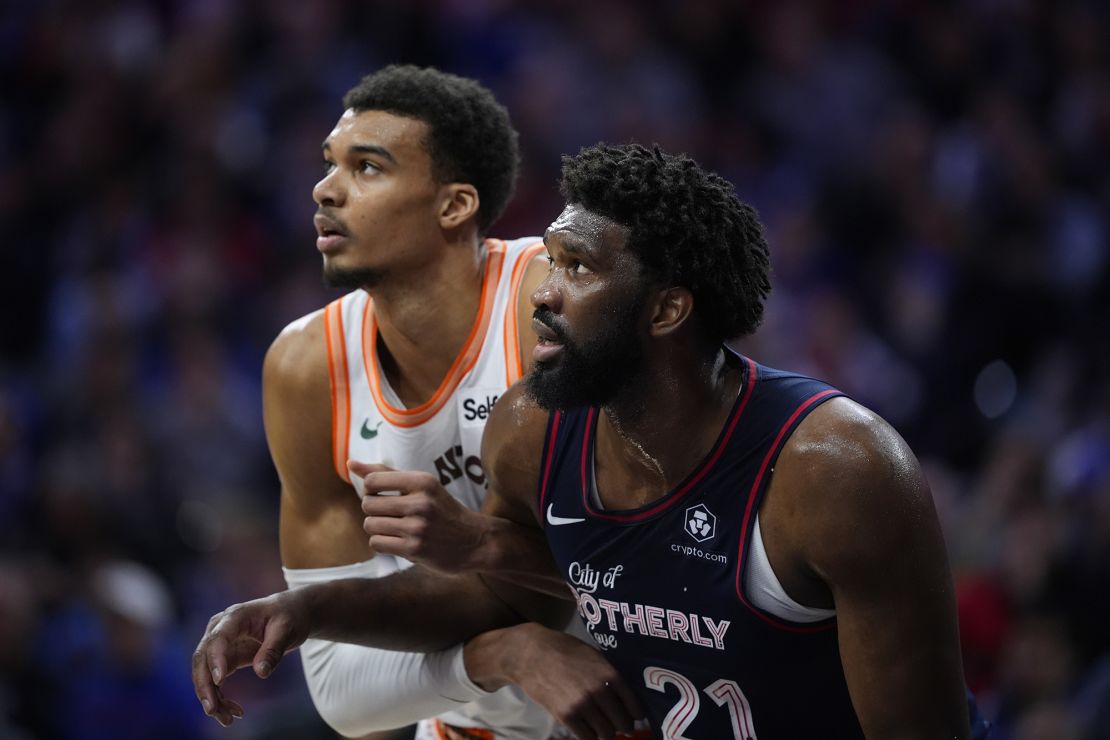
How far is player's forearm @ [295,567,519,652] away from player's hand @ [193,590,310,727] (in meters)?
0.08

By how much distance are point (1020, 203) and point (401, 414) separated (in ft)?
15.2

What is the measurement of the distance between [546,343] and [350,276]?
843mm

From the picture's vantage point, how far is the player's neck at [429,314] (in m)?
3.56

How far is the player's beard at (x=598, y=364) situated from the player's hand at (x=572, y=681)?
24.2 inches

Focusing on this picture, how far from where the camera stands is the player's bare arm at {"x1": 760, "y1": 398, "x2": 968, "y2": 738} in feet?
8.22

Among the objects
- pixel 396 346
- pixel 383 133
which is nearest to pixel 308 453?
pixel 396 346

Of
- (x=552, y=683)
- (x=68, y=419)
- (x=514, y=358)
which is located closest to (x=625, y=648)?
(x=552, y=683)

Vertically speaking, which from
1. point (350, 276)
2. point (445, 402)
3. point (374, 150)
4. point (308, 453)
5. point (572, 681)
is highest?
point (374, 150)

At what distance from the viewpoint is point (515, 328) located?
3.51 metres

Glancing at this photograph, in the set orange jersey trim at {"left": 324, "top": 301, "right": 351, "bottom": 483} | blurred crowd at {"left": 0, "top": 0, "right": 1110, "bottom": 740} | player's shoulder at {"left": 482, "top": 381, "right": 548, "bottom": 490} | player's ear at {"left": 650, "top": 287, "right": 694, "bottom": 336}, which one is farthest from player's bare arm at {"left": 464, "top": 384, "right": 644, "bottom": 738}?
blurred crowd at {"left": 0, "top": 0, "right": 1110, "bottom": 740}

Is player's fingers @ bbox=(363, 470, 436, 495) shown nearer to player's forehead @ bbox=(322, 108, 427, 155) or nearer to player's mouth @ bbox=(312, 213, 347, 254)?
player's mouth @ bbox=(312, 213, 347, 254)

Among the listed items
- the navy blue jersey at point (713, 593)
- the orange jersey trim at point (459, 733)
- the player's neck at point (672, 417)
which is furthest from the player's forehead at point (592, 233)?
the orange jersey trim at point (459, 733)

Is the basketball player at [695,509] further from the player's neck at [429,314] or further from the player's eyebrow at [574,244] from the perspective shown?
the player's neck at [429,314]

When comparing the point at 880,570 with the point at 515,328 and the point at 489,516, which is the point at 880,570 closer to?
the point at 489,516
